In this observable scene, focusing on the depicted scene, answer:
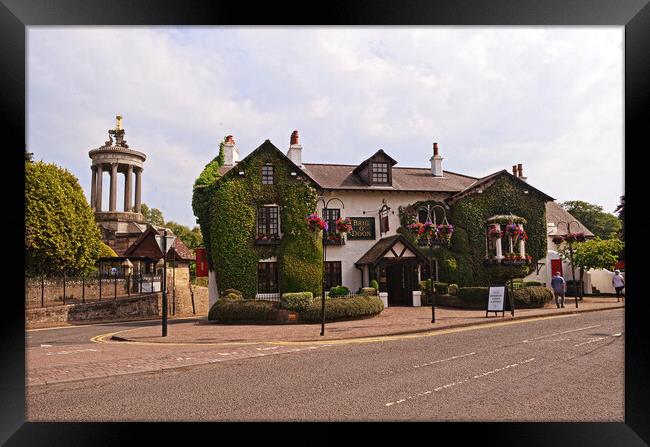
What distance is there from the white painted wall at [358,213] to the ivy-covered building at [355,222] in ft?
0.19

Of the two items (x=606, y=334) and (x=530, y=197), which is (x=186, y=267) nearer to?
(x=530, y=197)

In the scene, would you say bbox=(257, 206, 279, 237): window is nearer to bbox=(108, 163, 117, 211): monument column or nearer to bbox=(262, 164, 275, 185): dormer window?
bbox=(262, 164, 275, 185): dormer window

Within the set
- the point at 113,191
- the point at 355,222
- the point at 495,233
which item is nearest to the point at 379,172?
the point at 355,222

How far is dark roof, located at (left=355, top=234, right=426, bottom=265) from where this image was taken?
79.4 feet

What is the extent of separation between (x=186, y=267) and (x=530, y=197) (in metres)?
25.7

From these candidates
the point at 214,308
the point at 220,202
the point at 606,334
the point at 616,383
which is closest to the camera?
the point at 616,383

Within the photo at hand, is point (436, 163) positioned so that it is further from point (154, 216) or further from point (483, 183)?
point (154, 216)

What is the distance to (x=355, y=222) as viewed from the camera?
1024 inches

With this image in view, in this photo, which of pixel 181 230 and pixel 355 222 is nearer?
pixel 355 222

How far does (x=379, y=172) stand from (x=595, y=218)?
1861 inches

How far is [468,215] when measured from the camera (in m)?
26.9

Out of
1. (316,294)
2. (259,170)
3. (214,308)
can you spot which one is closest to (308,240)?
(316,294)

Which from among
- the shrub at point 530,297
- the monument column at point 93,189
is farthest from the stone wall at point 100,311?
the monument column at point 93,189

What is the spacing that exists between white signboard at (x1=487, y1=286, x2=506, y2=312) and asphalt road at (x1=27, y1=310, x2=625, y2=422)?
6191 millimetres
